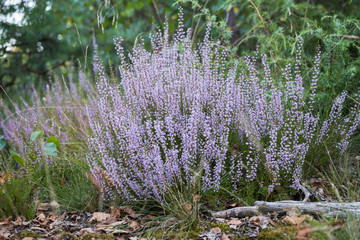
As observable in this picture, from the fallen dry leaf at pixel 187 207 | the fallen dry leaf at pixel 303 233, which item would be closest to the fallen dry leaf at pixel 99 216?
the fallen dry leaf at pixel 187 207

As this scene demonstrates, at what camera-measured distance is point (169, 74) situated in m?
2.84

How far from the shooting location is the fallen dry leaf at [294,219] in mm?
2244

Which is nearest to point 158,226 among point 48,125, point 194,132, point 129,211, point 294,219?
point 129,211

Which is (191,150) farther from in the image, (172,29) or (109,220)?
(172,29)

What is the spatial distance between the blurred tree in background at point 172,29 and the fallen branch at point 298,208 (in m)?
1.54

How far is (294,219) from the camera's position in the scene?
227cm

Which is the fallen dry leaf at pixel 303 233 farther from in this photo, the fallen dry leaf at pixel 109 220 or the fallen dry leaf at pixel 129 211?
the fallen dry leaf at pixel 109 220

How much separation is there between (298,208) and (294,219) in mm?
116

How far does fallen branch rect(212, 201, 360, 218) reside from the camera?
2260mm

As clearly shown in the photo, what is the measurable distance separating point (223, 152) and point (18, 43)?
11.4 feet

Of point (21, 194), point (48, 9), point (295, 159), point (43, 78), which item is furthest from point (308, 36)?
point (43, 78)

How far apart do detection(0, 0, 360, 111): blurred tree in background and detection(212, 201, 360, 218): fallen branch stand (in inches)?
60.8

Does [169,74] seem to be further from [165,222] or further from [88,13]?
[88,13]

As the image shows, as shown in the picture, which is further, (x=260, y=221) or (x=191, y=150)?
(x=191, y=150)
